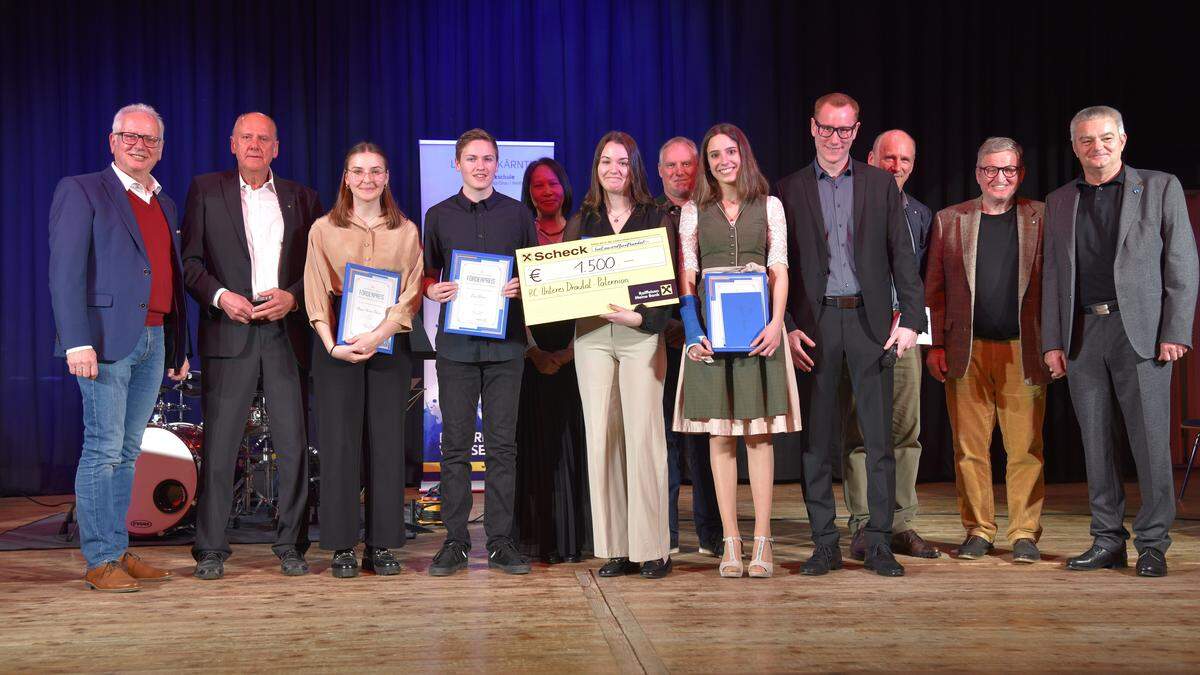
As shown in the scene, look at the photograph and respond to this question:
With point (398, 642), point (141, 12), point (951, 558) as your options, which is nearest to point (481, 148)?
point (398, 642)

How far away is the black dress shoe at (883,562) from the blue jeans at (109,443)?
2809 millimetres

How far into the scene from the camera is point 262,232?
423 cm

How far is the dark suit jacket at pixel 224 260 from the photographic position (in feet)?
13.5

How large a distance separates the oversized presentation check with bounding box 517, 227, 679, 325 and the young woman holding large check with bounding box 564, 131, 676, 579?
63 mm

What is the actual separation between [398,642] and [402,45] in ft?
19.0

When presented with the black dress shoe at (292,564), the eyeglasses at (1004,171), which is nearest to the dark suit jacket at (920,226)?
the eyeglasses at (1004,171)

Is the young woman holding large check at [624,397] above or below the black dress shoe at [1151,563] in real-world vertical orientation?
above

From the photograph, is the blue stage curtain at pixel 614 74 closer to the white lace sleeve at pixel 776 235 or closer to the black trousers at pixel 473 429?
the black trousers at pixel 473 429

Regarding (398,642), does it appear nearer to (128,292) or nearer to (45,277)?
(128,292)

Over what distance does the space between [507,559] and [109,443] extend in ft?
5.02

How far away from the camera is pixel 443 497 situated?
4.04 m

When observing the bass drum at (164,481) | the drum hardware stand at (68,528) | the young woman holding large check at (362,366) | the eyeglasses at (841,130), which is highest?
the eyeglasses at (841,130)

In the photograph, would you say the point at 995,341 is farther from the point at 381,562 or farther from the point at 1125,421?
the point at 381,562

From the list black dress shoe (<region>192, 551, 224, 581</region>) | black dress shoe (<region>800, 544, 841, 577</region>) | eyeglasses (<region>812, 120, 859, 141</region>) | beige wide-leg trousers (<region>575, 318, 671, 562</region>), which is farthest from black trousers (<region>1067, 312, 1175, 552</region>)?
black dress shoe (<region>192, 551, 224, 581</region>)
